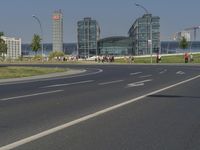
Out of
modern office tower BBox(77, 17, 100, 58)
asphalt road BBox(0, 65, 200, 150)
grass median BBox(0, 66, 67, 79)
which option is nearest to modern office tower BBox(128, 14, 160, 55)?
modern office tower BBox(77, 17, 100, 58)

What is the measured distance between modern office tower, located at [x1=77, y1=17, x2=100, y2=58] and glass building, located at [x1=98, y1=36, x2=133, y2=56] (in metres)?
2.03

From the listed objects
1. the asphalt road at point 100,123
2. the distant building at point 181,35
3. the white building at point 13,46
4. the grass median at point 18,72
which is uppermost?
the distant building at point 181,35

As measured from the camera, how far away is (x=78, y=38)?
16062 centimetres

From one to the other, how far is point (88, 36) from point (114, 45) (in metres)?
8.28

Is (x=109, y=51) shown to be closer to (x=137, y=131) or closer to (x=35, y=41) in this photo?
(x=35, y=41)

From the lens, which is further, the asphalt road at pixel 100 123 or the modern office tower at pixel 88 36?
the modern office tower at pixel 88 36

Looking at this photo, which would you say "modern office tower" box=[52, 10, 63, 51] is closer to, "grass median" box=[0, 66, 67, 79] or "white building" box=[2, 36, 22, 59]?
"white building" box=[2, 36, 22, 59]

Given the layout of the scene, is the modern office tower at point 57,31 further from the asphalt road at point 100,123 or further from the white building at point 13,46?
the asphalt road at point 100,123

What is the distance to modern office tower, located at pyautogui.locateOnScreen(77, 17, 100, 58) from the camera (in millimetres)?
155663

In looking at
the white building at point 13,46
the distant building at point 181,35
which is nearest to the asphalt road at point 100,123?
the distant building at point 181,35

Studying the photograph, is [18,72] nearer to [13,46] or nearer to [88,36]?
[88,36]

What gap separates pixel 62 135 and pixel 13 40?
152 m

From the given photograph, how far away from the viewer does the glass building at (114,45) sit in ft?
514

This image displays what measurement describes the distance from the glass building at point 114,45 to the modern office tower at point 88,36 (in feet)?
6.66
